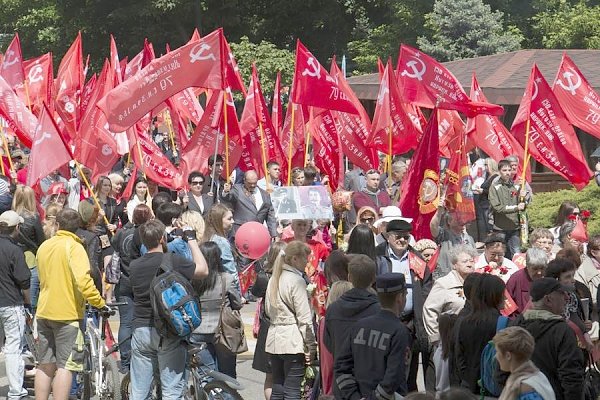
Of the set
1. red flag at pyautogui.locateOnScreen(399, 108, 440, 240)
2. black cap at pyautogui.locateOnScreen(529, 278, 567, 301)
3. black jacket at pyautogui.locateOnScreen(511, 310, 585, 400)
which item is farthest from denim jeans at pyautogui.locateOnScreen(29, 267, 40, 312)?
black jacket at pyautogui.locateOnScreen(511, 310, 585, 400)

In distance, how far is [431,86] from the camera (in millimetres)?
17047

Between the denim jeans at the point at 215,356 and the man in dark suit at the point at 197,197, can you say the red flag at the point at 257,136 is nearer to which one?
the man in dark suit at the point at 197,197

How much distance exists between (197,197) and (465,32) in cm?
2715

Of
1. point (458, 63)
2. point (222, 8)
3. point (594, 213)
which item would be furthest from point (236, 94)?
Result: point (594, 213)

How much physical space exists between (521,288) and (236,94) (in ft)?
112

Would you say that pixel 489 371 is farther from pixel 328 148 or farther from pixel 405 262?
pixel 328 148

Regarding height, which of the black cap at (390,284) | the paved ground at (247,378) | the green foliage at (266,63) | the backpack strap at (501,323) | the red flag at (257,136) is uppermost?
the black cap at (390,284)

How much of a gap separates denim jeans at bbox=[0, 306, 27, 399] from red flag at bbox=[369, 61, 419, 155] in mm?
7202

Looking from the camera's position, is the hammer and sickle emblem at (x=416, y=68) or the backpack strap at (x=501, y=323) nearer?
the backpack strap at (x=501, y=323)

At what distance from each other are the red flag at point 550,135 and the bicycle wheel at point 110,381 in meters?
7.02

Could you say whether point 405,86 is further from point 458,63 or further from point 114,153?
point 458,63

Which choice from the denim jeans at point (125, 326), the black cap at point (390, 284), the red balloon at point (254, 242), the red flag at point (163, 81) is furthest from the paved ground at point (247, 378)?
the black cap at point (390, 284)

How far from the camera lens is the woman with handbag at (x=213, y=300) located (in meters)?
10.3

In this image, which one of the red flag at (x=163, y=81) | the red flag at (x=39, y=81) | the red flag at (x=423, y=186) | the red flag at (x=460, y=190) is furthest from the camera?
the red flag at (x=39, y=81)
